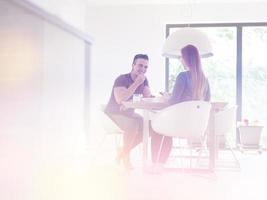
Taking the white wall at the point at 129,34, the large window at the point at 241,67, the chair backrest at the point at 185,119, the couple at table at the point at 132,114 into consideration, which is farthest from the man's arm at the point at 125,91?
the large window at the point at 241,67

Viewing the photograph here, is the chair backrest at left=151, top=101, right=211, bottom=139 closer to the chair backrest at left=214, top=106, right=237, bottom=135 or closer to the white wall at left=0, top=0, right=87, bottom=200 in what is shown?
the chair backrest at left=214, top=106, right=237, bottom=135

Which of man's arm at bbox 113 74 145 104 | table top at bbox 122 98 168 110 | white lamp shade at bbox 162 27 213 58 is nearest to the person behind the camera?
table top at bbox 122 98 168 110

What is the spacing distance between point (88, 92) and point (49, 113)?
104cm

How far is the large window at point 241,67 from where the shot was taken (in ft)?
18.9

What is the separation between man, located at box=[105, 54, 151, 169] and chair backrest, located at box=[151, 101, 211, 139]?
44cm

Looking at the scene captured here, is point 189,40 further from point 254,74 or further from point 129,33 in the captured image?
point 254,74

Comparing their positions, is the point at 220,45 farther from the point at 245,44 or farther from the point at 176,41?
the point at 176,41

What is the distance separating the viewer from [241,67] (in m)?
5.80

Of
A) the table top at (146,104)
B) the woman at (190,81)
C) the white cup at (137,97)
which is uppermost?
the woman at (190,81)

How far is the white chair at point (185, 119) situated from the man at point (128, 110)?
44cm

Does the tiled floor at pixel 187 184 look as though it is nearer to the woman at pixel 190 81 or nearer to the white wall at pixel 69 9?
the woman at pixel 190 81

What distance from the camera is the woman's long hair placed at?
10.8 feet

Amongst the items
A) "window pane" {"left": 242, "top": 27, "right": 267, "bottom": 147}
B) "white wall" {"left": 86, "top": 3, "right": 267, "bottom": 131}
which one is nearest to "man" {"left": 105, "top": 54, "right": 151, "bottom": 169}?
"white wall" {"left": 86, "top": 3, "right": 267, "bottom": 131}

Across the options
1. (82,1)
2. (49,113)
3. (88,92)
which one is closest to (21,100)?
(49,113)
